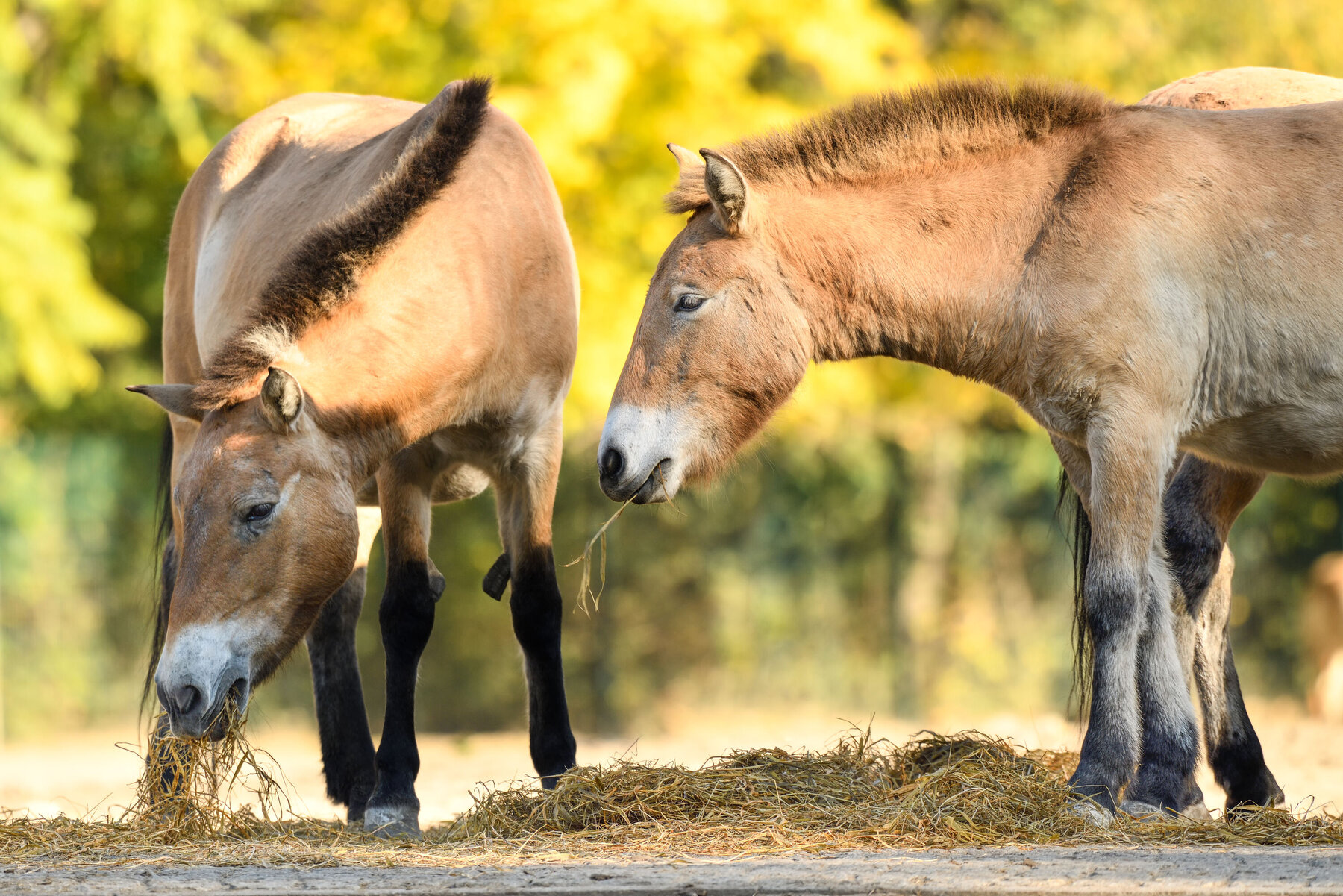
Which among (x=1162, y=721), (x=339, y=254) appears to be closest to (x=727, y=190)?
(x=339, y=254)

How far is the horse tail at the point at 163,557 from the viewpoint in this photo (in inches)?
252

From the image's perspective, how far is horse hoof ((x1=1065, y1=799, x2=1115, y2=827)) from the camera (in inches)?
171

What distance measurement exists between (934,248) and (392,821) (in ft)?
10.1

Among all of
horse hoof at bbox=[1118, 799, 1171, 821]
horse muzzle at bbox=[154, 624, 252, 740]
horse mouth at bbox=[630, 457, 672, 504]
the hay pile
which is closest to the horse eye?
→ horse mouth at bbox=[630, 457, 672, 504]

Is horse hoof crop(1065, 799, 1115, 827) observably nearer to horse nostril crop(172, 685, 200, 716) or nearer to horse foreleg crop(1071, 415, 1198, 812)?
horse foreleg crop(1071, 415, 1198, 812)

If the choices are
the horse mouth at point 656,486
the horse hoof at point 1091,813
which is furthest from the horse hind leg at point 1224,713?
the horse mouth at point 656,486

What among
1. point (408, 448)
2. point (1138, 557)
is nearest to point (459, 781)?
point (408, 448)

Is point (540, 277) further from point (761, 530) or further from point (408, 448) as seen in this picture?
point (761, 530)

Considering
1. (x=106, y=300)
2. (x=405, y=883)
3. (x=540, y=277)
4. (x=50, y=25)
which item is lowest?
(x=405, y=883)

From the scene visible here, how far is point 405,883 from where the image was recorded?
3.71 m

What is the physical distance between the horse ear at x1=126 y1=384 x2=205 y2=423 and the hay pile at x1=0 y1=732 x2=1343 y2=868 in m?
1.16

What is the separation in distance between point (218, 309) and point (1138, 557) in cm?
404

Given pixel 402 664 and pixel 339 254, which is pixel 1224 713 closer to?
pixel 402 664

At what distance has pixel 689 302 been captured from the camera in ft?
16.1
